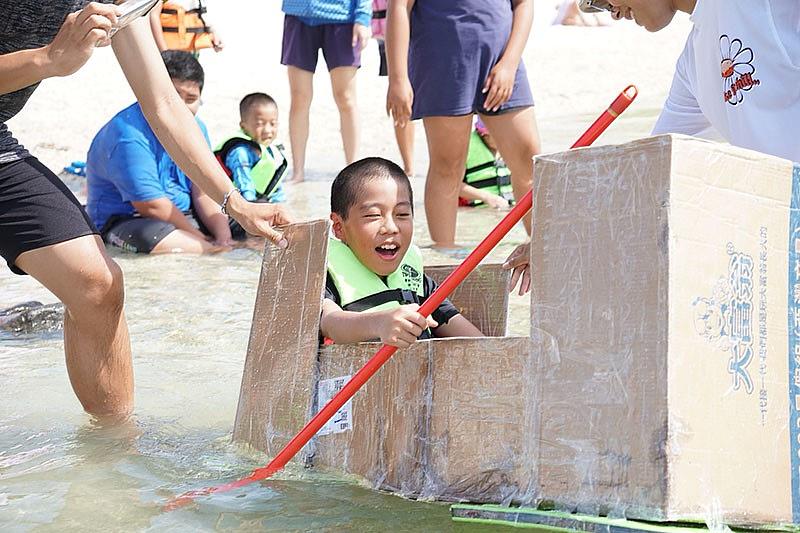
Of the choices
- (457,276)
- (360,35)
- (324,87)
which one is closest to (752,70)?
(457,276)

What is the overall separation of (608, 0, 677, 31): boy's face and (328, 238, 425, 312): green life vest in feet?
2.94

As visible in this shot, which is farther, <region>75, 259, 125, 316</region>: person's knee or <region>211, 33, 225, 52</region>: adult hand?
<region>211, 33, 225, 52</region>: adult hand

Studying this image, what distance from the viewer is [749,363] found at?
6.90ft

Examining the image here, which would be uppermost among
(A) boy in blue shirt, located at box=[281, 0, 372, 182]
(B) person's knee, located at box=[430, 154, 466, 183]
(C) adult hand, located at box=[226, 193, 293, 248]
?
(A) boy in blue shirt, located at box=[281, 0, 372, 182]

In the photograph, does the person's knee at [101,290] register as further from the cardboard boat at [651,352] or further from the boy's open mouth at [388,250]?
the cardboard boat at [651,352]

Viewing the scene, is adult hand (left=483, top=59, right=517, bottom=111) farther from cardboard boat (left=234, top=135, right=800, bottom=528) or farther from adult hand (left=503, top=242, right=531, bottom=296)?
cardboard boat (left=234, top=135, right=800, bottom=528)

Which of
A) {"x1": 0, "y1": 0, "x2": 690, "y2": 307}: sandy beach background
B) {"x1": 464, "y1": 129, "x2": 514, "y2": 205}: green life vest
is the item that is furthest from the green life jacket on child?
{"x1": 464, "y1": 129, "x2": 514, "y2": 205}: green life vest

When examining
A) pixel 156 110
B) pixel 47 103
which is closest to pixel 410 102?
pixel 156 110

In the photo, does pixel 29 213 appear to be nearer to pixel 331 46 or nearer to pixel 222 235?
pixel 222 235

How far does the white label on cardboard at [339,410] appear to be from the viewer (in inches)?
106

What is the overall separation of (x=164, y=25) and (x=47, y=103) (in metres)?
4.88

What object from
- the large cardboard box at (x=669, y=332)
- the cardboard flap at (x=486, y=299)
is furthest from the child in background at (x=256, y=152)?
the large cardboard box at (x=669, y=332)

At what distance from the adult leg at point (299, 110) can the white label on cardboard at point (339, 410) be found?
5.34m

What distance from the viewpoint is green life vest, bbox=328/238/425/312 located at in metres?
3.02
